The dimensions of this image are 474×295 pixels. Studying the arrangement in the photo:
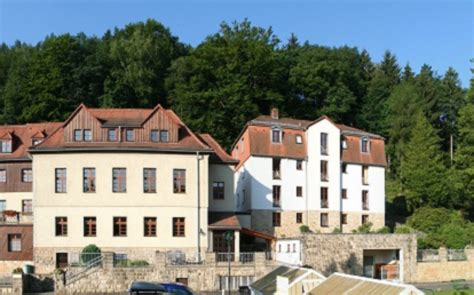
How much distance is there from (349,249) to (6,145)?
91.3ft

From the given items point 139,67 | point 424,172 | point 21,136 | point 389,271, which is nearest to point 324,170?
point 424,172

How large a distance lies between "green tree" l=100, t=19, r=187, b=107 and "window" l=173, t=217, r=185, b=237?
3742cm

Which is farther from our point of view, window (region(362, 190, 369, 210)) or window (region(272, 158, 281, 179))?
window (region(362, 190, 369, 210))

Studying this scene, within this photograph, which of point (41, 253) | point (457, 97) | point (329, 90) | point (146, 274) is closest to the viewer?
point (146, 274)

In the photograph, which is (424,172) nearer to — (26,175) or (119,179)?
(119,179)

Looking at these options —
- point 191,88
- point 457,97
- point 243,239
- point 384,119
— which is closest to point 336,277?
point 243,239

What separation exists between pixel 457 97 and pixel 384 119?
11.6 m

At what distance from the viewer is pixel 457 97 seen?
95250 mm

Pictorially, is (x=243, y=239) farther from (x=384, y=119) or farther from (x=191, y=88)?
(x=384, y=119)

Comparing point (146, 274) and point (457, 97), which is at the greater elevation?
point (457, 97)

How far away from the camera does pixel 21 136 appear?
5997cm

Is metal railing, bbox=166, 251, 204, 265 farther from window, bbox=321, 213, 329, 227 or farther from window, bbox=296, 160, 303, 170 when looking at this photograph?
window, bbox=321, 213, 329, 227

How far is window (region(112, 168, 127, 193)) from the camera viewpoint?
160 feet

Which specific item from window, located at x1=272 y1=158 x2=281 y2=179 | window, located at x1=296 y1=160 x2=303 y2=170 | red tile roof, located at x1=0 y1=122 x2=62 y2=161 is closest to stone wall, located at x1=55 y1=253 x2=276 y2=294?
window, located at x1=272 y1=158 x2=281 y2=179
